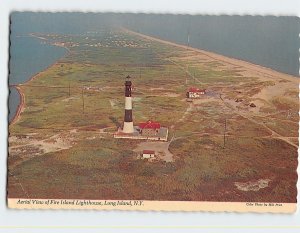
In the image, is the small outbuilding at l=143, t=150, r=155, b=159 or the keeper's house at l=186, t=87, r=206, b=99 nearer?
the small outbuilding at l=143, t=150, r=155, b=159

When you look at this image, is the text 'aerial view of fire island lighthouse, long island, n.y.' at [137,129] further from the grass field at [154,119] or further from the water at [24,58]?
the water at [24,58]

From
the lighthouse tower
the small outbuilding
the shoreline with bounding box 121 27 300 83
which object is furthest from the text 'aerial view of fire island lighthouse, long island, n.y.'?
the shoreline with bounding box 121 27 300 83

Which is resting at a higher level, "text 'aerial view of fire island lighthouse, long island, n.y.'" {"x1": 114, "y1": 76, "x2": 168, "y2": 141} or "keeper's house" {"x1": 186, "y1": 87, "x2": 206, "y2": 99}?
"keeper's house" {"x1": 186, "y1": 87, "x2": 206, "y2": 99}

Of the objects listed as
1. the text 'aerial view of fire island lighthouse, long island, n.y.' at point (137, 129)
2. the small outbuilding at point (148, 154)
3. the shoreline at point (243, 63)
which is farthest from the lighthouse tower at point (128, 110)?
the shoreline at point (243, 63)

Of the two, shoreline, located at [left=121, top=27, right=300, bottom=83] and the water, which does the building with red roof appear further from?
the water

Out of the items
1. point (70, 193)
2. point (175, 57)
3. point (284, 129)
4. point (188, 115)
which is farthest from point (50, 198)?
point (284, 129)

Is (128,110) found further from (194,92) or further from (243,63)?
(243,63)

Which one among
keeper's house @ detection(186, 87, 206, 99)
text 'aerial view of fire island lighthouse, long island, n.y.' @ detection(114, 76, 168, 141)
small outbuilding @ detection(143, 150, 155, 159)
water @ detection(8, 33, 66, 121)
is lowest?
small outbuilding @ detection(143, 150, 155, 159)
